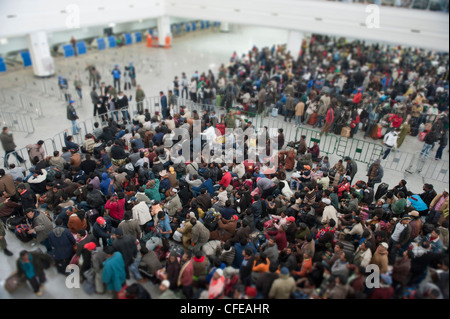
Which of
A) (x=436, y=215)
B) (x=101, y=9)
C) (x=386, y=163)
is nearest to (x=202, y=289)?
(x=436, y=215)

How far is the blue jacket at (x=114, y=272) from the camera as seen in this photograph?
20.7ft

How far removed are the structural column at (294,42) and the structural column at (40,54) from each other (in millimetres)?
15354

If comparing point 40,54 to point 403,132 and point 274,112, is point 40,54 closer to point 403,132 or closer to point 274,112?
point 274,112

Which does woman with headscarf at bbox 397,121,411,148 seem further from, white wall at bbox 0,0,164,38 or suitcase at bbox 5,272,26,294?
white wall at bbox 0,0,164,38

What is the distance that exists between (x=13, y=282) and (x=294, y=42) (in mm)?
21360

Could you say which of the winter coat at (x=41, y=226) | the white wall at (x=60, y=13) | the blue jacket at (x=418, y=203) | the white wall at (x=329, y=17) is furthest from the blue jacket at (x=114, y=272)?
the white wall at (x=329, y=17)

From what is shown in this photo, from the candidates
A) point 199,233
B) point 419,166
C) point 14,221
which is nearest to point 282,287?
point 199,233

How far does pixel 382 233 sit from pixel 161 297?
492cm

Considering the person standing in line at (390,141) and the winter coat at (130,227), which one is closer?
the winter coat at (130,227)

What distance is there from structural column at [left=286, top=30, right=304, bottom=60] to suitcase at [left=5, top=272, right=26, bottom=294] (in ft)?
69.4

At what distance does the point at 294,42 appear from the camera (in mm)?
22812

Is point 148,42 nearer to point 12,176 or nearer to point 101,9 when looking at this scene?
point 101,9

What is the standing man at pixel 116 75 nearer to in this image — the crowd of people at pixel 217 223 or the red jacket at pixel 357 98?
the crowd of people at pixel 217 223

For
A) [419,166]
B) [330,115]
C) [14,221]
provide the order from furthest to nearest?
[330,115] → [419,166] → [14,221]
